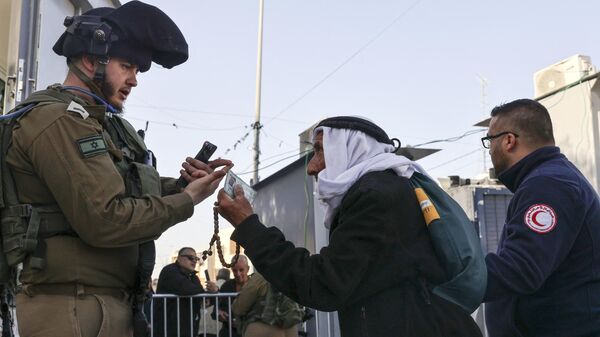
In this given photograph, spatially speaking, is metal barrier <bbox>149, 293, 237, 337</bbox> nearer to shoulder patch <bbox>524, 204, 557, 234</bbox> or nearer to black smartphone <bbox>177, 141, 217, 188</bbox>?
black smartphone <bbox>177, 141, 217, 188</bbox>

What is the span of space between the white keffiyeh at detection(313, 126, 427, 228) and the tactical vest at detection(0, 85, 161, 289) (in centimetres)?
69

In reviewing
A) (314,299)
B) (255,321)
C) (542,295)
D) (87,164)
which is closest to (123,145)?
(87,164)

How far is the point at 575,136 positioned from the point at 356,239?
9.36m


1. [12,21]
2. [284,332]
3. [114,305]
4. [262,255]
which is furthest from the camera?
[284,332]

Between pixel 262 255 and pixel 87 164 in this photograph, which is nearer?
pixel 87 164

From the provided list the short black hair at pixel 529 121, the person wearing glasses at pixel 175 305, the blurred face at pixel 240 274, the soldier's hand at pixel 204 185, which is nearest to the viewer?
the soldier's hand at pixel 204 185

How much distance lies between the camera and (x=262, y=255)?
256 cm

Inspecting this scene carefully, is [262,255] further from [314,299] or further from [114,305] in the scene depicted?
[114,305]

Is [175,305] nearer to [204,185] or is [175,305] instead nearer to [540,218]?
[204,185]

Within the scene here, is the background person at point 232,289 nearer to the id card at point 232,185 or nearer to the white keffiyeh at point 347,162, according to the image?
the id card at point 232,185

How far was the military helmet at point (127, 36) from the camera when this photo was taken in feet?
8.25

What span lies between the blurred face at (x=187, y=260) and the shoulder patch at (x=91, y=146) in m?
6.15

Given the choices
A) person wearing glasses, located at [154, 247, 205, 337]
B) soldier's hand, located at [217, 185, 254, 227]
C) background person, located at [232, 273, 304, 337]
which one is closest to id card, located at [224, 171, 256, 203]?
soldier's hand, located at [217, 185, 254, 227]

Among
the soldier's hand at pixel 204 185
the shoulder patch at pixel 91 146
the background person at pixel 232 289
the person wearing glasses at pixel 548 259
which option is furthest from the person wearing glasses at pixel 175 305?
the shoulder patch at pixel 91 146
